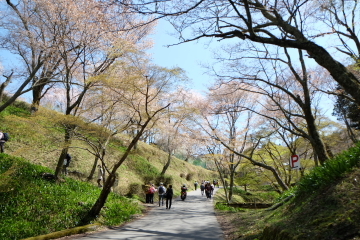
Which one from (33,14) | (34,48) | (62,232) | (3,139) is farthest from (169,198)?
(33,14)

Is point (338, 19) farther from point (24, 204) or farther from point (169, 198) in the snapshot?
point (24, 204)

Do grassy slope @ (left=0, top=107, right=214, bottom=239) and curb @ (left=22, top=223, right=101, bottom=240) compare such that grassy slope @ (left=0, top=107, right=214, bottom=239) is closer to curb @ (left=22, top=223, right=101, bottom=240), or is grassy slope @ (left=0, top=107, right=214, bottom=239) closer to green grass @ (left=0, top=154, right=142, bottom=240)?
green grass @ (left=0, top=154, right=142, bottom=240)

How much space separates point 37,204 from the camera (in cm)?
854

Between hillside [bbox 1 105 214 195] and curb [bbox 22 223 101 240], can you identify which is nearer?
curb [bbox 22 223 101 240]

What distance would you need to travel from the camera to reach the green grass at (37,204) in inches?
294

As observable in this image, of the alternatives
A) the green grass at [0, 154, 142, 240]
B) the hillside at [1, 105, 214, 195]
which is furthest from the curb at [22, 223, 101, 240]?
the hillside at [1, 105, 214, 195]

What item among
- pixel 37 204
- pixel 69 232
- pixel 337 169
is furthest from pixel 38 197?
pixel 337 169

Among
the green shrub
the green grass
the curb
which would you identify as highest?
the green shrub

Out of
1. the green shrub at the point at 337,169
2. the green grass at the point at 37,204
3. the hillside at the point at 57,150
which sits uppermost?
the hillside at the point at 57,150

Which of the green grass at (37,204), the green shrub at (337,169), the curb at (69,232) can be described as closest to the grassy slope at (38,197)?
the green grass at (37,204)

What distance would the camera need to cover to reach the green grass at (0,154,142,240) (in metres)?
7.48

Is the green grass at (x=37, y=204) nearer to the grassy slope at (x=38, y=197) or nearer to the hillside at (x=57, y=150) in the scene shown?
the grassy slope at (x=38, y=197)

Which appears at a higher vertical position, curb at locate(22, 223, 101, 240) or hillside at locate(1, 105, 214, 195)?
hillside at locate(1, 105, 214, 195)

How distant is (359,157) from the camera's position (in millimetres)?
4547
